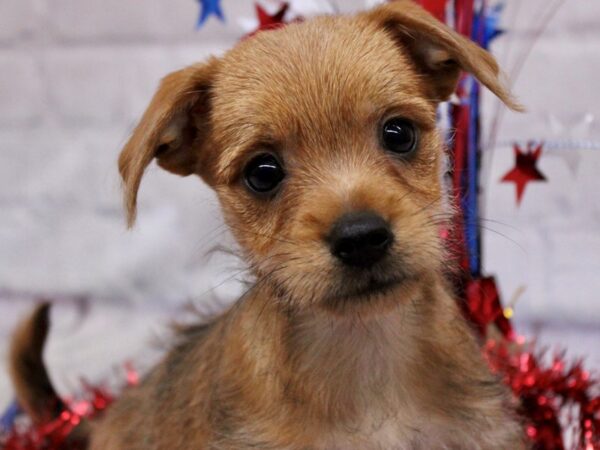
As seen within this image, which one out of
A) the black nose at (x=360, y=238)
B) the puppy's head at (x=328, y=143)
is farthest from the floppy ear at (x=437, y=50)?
the black nose at (x=360, y=238)

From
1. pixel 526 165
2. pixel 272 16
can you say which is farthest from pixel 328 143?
pixel 526 165

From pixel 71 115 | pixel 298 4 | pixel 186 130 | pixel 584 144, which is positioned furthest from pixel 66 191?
pixel 584 144

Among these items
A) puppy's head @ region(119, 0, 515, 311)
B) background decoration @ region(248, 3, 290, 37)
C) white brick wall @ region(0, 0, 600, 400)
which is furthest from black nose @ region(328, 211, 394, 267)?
white brick wall @ region(0, 0, 600, 400)

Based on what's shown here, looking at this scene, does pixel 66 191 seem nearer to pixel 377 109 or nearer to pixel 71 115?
pixel 71 115

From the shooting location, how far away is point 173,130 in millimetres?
1978

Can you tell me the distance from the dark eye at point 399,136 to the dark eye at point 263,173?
24 centimetres

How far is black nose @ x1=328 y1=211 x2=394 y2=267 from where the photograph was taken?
160 centimetres

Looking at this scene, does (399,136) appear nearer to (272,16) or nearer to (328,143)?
(328,143)

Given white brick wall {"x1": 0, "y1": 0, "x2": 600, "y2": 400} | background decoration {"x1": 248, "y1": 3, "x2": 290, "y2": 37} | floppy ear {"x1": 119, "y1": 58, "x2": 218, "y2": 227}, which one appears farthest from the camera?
white brick wall {"x1": 0, "y1": 0, "x2": 600, "y2": 400}

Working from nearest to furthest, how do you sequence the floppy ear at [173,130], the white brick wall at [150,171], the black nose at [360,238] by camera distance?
the black nose at [360,238] < the floppy ear at [173,130] < the white brick wall at [150,171]

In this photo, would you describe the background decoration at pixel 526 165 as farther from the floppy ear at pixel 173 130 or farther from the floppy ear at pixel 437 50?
the floppy ear at pixel 173 130

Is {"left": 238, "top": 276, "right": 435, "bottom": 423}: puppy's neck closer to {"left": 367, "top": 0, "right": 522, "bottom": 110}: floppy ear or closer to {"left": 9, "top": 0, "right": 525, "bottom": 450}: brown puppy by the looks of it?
{"left": 9, "top": 0, "right": 525, "bottom": 450}: brown puppy

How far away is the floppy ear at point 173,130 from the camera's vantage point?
179cm

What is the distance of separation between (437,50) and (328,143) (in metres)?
0.38
